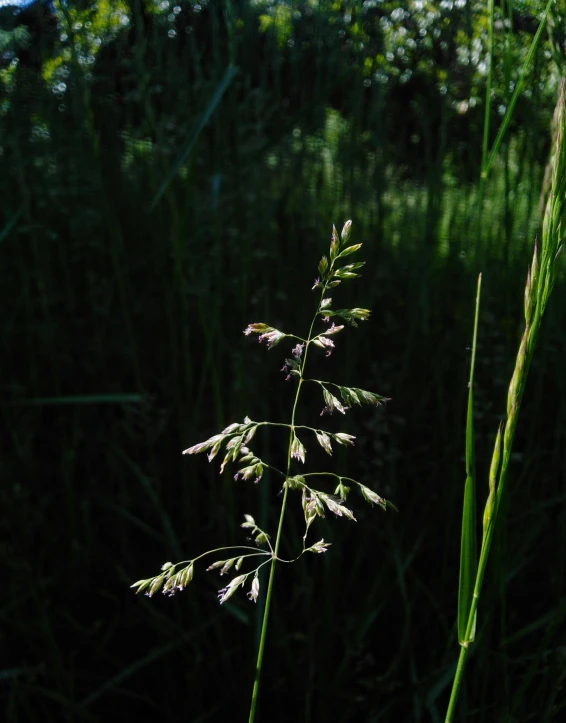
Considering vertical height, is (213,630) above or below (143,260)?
below

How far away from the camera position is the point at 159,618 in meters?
0.96

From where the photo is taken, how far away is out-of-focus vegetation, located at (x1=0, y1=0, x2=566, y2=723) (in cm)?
→ 94

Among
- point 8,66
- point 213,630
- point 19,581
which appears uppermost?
point 8,66

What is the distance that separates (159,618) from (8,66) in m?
0.96

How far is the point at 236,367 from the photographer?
115cm

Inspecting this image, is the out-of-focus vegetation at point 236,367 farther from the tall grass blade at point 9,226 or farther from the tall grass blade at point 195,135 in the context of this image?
the tall grass blade at point 9,226

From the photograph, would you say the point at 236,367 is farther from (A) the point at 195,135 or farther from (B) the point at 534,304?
(B) the point at 534,304

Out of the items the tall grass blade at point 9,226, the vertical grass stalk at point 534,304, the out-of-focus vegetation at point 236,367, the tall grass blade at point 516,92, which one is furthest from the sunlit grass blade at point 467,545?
the tall grass blade at point 9,226

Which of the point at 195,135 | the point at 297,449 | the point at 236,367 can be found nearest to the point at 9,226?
the point at 195,135

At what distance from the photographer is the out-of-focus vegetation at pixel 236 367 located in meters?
0.94

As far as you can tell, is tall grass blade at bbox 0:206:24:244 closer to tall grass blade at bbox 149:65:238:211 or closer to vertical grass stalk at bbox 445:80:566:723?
tall grass blade at bbox 149:65:238:211

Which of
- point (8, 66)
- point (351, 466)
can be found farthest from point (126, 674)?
point (8, 66)

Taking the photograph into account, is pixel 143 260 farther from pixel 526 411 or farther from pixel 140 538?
pixel 526 411

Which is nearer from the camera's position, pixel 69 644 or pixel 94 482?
pixel 69 644
